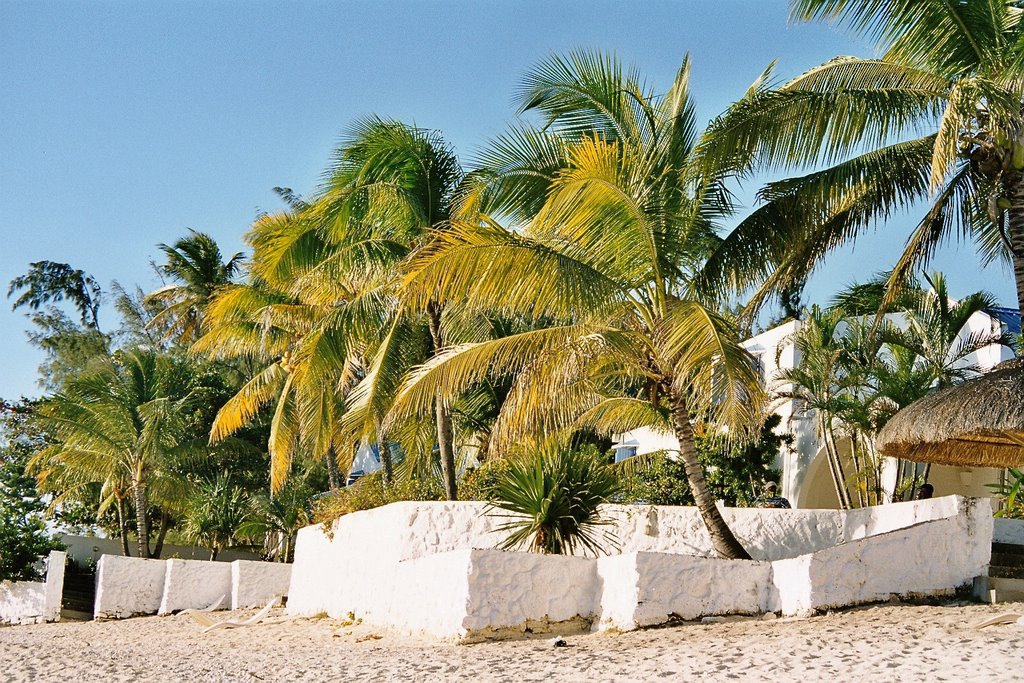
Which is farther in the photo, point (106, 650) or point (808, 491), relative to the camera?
point (808, 491)

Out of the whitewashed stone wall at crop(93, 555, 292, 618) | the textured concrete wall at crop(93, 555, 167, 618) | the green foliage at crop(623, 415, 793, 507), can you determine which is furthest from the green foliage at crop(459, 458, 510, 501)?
the textured concrete wall at crop(93, 555, 167, 618)

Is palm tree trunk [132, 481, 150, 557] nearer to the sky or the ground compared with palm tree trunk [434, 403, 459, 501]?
A: nearer to the ground

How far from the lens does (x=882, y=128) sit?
12.2m

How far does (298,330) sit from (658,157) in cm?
1225

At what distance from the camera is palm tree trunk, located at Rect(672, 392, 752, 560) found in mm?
12227

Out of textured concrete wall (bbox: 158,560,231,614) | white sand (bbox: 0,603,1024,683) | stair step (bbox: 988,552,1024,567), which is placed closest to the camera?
white sand (bbox: 0,603,1024,683)

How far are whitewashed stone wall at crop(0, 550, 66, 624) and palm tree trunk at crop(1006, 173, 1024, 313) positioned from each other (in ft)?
63.9

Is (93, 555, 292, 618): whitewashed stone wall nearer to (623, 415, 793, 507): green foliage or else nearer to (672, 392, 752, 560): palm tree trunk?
(623, 415, 793, 507): green foliage

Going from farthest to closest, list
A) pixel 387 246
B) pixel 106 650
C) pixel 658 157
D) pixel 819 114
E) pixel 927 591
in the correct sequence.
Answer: pixel 387 246 → pixel 106 650 → pixel 658 157 → pixel 819 114 → pixel 927 591

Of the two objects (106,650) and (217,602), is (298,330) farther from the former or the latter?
(106,650)

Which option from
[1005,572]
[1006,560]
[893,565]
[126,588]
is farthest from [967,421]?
[126,588]

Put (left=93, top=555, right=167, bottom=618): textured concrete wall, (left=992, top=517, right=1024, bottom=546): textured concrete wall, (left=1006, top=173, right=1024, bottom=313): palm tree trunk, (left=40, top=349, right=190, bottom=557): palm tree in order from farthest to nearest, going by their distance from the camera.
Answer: (left=40, top=349, right=190, bottom=557): palm tree, (left=93, top=555, right=167, bottom=618): textured concrete wall, (left=992, top=517, right=1024, bottom=546): textured concrete wall, (left=1006, top=173, right=1024, bottom=313): palm tree trunk

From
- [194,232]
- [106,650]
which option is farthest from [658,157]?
[194,232]

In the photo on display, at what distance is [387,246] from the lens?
56.6 feet
